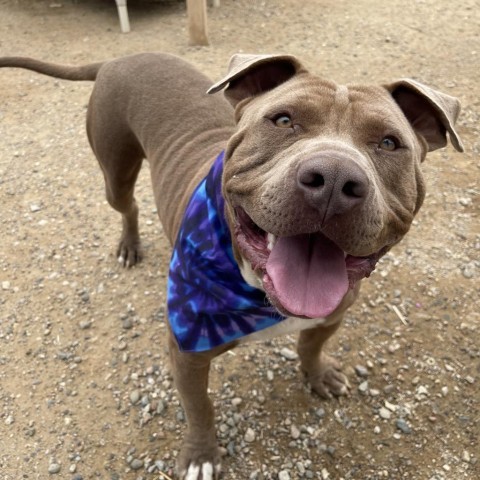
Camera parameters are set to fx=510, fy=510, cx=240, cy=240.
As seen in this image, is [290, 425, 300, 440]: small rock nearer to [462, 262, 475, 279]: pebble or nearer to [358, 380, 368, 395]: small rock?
[358, 380, 368, 395]: small rock

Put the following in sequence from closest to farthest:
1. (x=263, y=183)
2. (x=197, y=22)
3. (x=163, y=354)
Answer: (x=263, y=183) → (x=163, y=354) → (x=197, y=22)

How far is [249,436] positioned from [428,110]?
78.3 inches

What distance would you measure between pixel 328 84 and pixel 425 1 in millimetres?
7270

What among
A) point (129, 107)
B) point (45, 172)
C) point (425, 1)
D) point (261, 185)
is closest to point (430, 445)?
point (261, 185)

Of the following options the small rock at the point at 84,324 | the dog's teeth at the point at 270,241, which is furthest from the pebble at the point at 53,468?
the dog's teeth at the point at 270,241

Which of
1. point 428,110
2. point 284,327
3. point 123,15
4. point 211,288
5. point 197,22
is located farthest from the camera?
point 123,15

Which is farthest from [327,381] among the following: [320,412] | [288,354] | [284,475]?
[284,475]

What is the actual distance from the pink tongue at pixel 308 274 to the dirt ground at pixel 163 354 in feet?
4.68

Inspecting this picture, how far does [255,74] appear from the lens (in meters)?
2.30

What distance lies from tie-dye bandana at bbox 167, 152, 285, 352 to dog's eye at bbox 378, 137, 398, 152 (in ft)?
2.33

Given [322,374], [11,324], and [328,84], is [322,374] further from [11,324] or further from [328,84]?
[11,324]

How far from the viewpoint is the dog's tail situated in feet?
Answer: 10.6

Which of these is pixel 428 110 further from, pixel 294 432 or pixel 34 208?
pixel 34 208

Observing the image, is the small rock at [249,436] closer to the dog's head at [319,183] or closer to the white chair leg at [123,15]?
the dog's head at [319,183]
